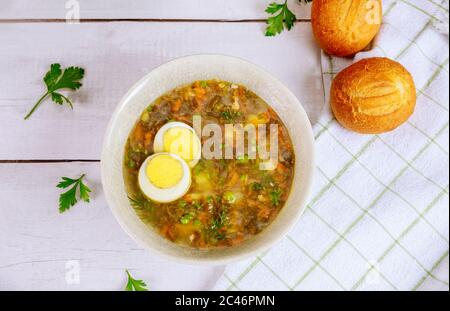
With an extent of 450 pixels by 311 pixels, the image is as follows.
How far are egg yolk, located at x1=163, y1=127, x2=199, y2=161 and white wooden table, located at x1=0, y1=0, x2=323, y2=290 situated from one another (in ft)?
1.03

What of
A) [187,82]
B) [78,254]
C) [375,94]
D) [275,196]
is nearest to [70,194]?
[78,254]

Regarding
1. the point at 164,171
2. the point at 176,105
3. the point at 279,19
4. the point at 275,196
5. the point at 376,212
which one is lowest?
the point at 376,212

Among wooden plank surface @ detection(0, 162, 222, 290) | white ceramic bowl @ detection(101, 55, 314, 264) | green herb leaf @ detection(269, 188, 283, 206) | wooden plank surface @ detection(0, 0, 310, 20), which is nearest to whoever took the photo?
white ceramic bowl @ detection(101, 55, 314, 264)

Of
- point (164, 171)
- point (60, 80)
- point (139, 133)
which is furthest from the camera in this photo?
point (60, 80)

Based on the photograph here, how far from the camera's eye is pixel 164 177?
1.78 m

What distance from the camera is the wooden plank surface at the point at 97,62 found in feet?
6.58

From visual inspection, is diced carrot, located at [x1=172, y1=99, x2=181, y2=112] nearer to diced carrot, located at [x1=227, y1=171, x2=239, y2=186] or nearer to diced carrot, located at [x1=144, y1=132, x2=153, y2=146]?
diced carrot, located at [x1=144, y1=132, x2=153, y2=146]

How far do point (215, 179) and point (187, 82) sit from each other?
350mm

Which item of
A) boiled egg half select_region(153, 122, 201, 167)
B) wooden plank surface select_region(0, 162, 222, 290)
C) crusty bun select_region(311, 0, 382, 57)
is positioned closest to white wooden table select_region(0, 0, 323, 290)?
wooden plank surface select_region(0, 162, 222, 290)

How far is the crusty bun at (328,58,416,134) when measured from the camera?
5.97 ft

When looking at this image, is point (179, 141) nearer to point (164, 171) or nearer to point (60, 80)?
point (164, 171)

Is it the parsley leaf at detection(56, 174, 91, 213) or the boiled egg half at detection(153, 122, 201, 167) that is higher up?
the boiled egg half at detection(153, 122, 201, 167)

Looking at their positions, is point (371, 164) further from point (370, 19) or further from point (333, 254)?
point (370, 19)

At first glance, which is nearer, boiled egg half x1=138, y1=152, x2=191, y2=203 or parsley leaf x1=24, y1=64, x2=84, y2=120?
boiled egg half x1=138, y1=152, x2=191, y2=203
